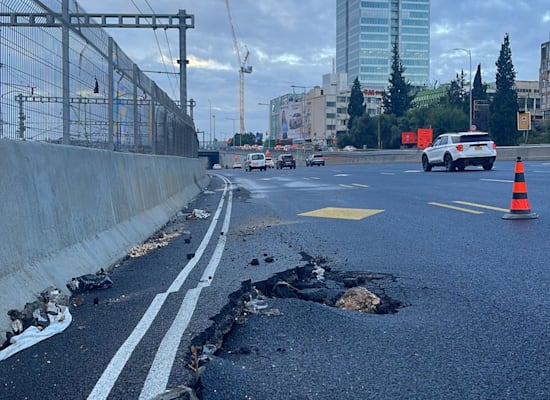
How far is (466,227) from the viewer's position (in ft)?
31.3

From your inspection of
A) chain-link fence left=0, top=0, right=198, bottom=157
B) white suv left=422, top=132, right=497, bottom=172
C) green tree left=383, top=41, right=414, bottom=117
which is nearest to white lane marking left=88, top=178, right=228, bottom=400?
chain-link fence left=0, top=0, right=198, bottom=157

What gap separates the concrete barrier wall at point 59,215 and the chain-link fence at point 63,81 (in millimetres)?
354

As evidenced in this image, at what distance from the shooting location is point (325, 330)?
14.7ft

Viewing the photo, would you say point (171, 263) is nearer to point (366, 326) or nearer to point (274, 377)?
point (366, 326)

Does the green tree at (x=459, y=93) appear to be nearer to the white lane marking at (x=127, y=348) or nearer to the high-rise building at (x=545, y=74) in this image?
the high-rise building at (x=545, y=74)

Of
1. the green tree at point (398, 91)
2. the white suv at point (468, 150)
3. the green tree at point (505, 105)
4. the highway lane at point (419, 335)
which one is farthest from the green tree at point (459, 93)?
the highway lane at point (419, 335)

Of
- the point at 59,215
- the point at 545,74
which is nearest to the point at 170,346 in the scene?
the point at 59,215

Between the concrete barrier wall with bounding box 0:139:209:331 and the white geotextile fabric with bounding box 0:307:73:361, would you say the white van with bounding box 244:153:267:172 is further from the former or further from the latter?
the white geotextile fabric with bounding box 0:307:73:361

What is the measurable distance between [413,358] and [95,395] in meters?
1.85

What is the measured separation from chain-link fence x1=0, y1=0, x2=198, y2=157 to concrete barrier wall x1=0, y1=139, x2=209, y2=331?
354 millimetres

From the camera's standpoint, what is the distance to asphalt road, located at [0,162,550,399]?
138 inches

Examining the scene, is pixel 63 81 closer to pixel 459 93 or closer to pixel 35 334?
pixel 35 334

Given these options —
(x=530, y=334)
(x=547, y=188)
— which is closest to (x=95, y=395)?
(x=530, y=334)

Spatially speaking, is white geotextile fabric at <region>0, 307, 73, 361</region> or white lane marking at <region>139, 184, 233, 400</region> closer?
white lane marking at <region>139, 184, 233, 400</region>
